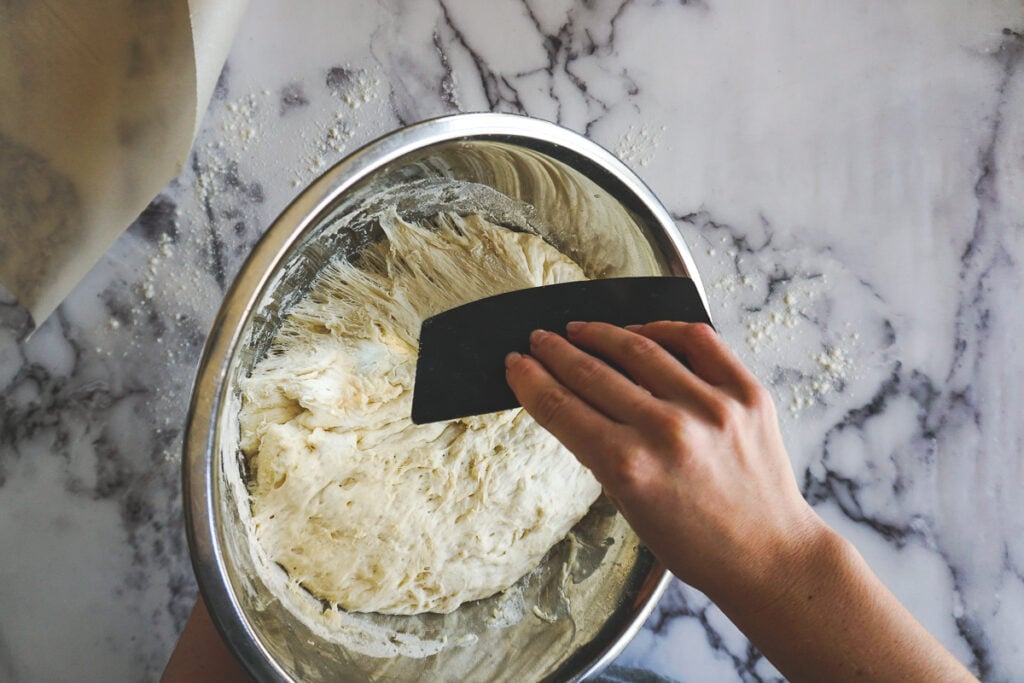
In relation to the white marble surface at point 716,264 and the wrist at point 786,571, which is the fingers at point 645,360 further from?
the white marble surface at point 716,264

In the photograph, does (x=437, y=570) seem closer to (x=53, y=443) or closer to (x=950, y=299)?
(x=53, y=443)

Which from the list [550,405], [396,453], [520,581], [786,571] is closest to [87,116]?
[396,453]

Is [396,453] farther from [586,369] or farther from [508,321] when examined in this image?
[586,369]

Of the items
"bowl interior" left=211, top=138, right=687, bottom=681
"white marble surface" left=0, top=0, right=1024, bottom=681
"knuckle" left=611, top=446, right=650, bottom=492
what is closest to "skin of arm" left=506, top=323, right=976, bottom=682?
"knuckle" left=611, top=446, right=650, bottom=492

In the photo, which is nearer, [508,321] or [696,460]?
[696,460]

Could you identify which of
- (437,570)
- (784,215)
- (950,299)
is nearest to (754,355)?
(784,215)

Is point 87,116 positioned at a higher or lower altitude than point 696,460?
higher

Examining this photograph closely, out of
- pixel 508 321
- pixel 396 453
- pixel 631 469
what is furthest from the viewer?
pixel 396 453

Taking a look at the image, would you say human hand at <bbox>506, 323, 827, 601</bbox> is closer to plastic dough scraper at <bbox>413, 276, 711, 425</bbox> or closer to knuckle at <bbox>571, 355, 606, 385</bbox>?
knuckle at <bbox>571, 355, 606, 385</bbox>

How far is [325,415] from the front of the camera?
84 centimetres

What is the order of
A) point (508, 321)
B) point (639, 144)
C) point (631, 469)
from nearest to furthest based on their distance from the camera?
point (631, 469), point (508, 321), point (639, 144)

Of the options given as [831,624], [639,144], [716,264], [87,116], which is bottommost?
[831,624]

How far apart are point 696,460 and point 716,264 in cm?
54

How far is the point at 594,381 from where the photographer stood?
2.02 feet
